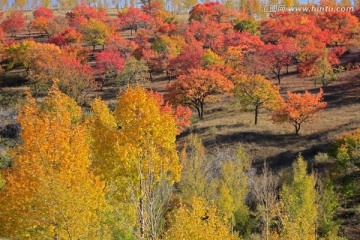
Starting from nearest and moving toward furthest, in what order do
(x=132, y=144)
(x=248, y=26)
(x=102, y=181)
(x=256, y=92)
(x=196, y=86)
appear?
(x=102, y=181) → (x=132, y=144) → (x=256, y=92) → (x=196, y=86) → (x=248, y=26)

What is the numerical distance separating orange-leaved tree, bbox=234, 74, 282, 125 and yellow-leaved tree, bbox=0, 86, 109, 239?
4795 cm

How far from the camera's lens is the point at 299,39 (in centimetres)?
9600

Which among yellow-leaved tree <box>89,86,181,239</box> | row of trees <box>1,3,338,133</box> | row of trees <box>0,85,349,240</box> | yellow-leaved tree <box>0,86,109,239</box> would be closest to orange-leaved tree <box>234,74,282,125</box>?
row of trees <box>1,3,338,133</box>

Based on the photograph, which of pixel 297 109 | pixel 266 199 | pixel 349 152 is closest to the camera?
pixel 266 199

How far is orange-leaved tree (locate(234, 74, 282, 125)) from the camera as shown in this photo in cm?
6444

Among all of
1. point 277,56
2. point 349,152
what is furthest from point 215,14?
point 349,152

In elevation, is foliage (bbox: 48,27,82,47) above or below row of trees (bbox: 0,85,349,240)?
above

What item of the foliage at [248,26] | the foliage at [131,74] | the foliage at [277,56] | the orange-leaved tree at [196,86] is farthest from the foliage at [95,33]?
the orange-leaved tree at [196,86]

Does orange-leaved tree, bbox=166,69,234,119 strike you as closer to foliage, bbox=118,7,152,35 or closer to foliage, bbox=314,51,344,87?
foliage, bbox=314,51,344,87

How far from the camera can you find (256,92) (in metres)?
64.1

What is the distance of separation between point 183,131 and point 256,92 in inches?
581

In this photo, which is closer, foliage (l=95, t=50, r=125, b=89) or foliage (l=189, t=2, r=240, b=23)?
foliage (l=95, t=50, r=125, b=89)

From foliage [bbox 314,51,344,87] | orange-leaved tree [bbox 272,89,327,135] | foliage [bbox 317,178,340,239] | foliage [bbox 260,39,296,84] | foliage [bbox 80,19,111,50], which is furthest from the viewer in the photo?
foliage [bbox 80,19,111,50]

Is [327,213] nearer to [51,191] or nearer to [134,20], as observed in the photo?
[51,191]
